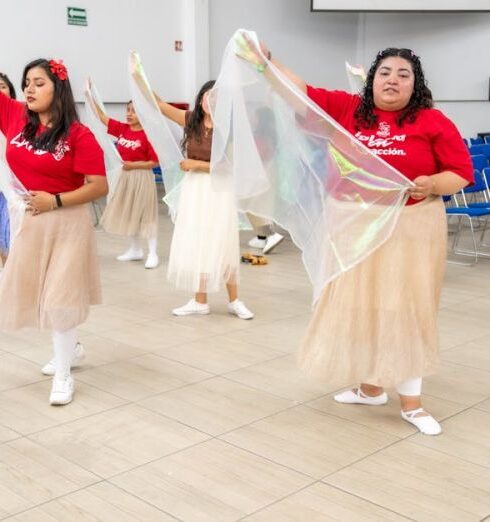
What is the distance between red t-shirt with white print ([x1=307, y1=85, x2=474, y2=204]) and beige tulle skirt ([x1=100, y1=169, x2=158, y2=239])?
Answer: 12.6ft

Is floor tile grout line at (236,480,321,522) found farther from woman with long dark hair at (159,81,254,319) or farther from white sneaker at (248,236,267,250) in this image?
Result: white sneaker at (248,236,267,250)

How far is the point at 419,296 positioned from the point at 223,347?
1.51 metres

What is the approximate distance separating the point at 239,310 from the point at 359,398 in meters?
1.60

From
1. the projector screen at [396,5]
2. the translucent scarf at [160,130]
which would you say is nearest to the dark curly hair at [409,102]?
the translucent scarf at [160,130]

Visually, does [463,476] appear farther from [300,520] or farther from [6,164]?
[6,164]

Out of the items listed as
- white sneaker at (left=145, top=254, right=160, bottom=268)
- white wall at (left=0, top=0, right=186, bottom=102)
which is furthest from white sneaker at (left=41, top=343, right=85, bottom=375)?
white wall at (left=0, top=0, right=186, bottom=102)

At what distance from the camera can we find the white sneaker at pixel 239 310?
15.9 ft

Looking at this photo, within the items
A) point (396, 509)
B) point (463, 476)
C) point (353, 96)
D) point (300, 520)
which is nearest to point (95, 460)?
point (300, 520)

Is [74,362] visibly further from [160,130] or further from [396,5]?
[396,5]

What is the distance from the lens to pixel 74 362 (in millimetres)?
3898

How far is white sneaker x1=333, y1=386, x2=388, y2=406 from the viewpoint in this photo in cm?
338

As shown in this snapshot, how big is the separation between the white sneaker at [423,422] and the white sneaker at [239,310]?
1.81 m

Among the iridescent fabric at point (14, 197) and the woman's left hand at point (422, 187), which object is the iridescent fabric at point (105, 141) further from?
the woman's left hand at point (422, 187)

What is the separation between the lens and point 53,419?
3195 millimetres
